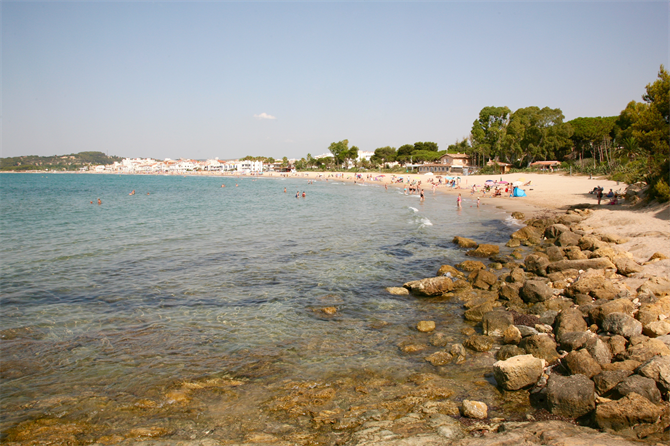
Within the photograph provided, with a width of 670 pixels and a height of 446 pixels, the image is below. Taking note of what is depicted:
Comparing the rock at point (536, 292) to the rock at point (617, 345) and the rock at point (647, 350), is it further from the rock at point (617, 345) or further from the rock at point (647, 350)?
the rock at point (647, 350)

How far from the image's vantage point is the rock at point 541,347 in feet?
26.6

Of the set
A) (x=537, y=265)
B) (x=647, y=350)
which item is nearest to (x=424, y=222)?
(x=537, y=265)

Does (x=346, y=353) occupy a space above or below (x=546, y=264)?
below

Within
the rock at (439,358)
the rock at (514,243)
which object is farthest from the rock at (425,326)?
the rock at (514,243)

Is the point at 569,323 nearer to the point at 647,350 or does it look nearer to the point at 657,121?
the point at 647,350

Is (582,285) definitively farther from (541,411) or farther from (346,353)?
(346,353)

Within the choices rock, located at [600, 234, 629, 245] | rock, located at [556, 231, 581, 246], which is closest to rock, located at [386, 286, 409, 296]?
rock, located at [556, 231, 581, 246]

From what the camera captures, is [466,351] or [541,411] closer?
[541,411]

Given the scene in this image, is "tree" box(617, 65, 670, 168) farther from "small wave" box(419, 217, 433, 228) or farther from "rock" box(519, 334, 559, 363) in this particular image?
"rock" box(519, 334, 559, 363)

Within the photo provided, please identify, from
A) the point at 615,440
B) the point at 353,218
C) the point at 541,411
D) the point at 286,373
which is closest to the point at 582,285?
the point at 541,411

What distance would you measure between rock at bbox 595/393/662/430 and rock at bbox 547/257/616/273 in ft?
28.9

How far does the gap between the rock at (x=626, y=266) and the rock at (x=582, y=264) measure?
21 cm

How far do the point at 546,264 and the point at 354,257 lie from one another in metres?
8.40

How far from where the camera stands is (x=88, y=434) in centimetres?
628
